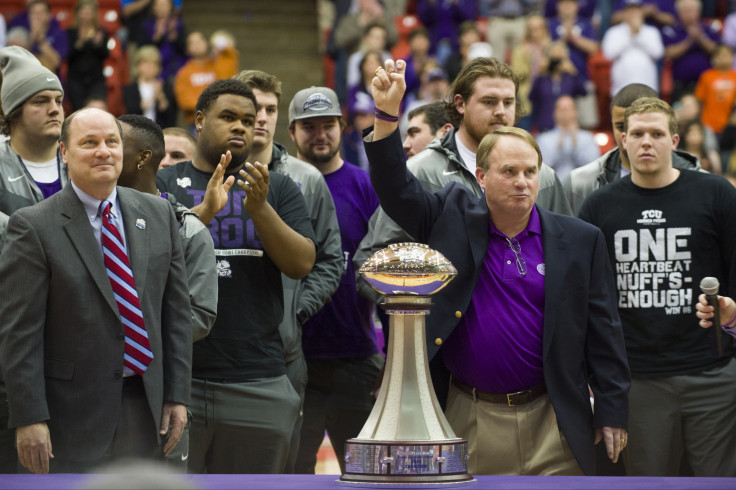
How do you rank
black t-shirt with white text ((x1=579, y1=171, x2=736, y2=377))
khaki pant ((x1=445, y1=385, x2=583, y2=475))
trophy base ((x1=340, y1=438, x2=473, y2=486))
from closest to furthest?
trophy base ((x1=340, y1=438, x2=473, y2=486)), khaki pant ((x1=445, y1=385, x2=583, y2=475)), black t-shirt with white text ((x1=579, y1=171, x2=736, y2=377))

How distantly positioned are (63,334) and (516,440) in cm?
156

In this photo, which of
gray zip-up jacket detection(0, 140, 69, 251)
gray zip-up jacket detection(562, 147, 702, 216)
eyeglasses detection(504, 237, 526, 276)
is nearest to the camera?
eyeglasses detection(504, 237, 526, 276)

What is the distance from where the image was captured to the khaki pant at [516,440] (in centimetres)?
381

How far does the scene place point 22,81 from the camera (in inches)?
182

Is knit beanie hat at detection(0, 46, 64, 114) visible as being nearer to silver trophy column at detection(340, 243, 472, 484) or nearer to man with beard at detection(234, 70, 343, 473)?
man with beard at detection(234, 70, 343, 473)

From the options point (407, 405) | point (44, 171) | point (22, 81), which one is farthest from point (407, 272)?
point (22, 81)

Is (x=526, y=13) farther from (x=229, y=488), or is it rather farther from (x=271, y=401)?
(x=229, y=488)

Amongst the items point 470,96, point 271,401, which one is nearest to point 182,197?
point 271,401

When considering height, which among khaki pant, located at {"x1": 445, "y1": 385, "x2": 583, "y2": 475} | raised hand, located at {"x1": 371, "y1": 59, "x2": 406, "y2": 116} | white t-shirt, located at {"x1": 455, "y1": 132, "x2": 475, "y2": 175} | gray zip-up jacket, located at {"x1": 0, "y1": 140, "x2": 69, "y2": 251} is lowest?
khaki pant, located at {"x1": 445, "y1": 385, "x2": 583, "y2": 475}

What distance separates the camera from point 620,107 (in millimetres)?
5508

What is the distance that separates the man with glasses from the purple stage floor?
852mm

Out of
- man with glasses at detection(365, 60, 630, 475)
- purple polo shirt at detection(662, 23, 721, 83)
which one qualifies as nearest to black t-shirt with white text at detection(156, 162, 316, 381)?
man with glasses at detection(365, 60, 630, 475)

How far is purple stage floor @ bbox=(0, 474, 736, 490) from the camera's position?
8.84ft

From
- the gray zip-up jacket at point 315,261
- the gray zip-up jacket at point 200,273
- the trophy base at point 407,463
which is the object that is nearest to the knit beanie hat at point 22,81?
the gray zip-up jacket at point 200,273
